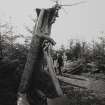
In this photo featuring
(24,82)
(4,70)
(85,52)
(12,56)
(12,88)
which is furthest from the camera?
(85,52)

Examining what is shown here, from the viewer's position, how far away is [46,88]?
22.6ft

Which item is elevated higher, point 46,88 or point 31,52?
point 31,52

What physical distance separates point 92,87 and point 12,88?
18.0 ft

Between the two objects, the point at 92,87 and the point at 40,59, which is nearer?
the point at 40,59

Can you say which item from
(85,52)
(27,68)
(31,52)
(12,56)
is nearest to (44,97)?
(27,68)

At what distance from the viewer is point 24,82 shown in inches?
237

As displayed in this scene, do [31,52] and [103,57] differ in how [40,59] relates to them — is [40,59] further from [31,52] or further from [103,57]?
[103,57]

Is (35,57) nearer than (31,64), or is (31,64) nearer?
(31,64)

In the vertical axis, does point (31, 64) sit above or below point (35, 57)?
below

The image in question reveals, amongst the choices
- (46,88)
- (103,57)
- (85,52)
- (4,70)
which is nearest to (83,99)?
(46,88)

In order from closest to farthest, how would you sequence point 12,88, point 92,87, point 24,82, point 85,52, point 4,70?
point 24,82
point 12,88
point 4,70
point 92,87
point 85,52

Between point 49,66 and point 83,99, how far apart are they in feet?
7.13

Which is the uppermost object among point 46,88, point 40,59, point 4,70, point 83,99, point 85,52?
point 85,52

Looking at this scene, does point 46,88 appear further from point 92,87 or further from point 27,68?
point 92,87
